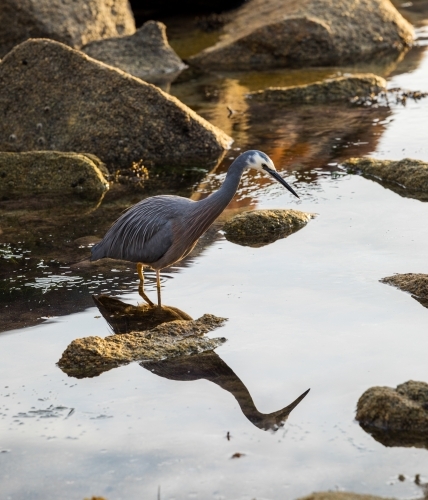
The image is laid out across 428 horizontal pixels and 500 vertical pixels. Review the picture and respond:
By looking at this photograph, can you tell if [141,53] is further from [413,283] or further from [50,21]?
[413,283]

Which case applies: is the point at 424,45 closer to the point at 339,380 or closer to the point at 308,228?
the point at 308,228

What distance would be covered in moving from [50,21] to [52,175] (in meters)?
7.18

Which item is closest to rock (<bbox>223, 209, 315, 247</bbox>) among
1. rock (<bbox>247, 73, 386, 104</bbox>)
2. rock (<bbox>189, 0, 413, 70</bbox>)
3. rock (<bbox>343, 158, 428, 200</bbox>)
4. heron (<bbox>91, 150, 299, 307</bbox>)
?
heron (<bbox>91, 150, 299, 307</bbox>)

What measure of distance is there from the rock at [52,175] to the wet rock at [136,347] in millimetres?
4244

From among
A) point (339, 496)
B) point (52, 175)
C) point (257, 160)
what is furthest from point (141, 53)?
point (339, 496)

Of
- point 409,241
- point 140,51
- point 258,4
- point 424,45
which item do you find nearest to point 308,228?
point 409,241

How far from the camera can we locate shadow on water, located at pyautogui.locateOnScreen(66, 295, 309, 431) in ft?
19.2

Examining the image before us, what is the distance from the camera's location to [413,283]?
7531mm

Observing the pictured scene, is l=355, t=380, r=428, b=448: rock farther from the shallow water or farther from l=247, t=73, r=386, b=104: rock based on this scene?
l=247, t=73, r=386, b=104: rock

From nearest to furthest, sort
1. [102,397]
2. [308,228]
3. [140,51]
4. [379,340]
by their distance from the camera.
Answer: [102,397] < [379,340] < [308,228] < [140,51]

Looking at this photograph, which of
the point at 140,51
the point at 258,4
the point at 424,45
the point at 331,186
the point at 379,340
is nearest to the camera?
the point at 379,340

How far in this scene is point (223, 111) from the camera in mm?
14273

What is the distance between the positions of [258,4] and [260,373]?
1492 cm

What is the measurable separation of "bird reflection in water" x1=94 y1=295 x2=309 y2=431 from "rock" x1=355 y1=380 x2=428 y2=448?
523mm
